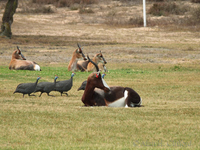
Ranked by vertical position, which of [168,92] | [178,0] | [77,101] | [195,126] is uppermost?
[195,126]

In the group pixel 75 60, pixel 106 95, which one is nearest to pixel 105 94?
pixel 106 95

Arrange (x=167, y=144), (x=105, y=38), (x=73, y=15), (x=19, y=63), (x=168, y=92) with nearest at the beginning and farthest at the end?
(x=167, y=144) → (x=168, y=92) → (x=19, y=63) → (x=105, y=38) → (x=73, y=15)

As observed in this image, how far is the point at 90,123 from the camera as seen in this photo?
871 cm

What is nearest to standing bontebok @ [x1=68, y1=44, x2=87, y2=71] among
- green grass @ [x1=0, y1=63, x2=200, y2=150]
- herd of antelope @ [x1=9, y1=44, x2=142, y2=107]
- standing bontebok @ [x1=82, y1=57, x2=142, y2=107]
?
green grass @ [x1=0, y1=63, x2=200, y2=150]

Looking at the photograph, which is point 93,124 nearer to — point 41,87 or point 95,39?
point 41,87

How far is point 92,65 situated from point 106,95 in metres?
10.6

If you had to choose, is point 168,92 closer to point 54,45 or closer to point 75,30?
point 54,45

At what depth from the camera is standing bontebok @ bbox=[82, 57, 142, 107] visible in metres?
10.6

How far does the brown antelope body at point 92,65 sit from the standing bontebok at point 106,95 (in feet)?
33.0

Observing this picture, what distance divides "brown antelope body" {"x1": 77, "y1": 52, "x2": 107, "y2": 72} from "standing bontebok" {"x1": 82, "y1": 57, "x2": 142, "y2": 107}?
33.0 feet

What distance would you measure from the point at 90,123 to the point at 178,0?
46.9 metres

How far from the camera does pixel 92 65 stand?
2138cm

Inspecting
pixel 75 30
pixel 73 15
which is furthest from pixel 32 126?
pixel 73 15

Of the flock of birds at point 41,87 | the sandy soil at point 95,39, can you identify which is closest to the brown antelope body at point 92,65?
the sandy soil at point 95,39
